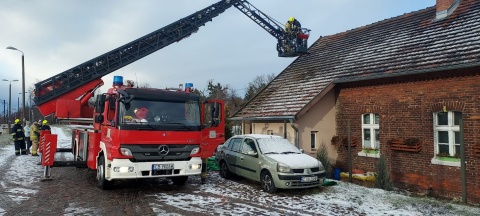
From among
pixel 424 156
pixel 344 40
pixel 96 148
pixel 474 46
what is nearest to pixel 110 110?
pixel 96 148

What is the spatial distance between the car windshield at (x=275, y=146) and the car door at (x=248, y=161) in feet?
0.81

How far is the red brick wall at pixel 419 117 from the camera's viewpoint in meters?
9.80

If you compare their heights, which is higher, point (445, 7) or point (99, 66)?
point (445, 7)

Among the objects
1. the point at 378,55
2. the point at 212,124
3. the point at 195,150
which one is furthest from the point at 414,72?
the point at 195,150

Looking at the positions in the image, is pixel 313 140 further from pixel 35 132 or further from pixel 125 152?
pixel 35 132

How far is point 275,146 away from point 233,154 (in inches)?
62.2

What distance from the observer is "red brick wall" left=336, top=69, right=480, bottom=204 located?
9805 millimetres

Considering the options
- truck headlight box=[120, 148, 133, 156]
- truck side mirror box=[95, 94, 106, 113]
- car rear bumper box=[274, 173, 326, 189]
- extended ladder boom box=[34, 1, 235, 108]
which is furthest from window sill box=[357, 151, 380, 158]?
truck side mirror box=[95, 94, 106, 113]

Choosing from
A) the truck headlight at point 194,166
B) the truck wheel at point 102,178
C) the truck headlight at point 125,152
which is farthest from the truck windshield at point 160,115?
the truck wheel at point 102,178

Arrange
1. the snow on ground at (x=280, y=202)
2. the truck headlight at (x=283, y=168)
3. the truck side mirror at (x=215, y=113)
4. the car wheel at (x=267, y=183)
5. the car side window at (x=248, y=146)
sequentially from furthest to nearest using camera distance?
the car side window at (x=248, y=146) < the truck side mirror at (x=215, y=113) < the car wheel at (x=267, y=183) < the truck headlight at (x=283, y=168) < the snow on ground at (x=280, y=202)

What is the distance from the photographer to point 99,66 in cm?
1237

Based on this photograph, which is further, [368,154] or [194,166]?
[368,154]

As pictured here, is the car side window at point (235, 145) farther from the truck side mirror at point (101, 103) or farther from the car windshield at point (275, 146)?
the truck side mirror at point (101, 103)

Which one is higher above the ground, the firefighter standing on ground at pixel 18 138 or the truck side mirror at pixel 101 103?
the truck side mirror at pixel 101 103
